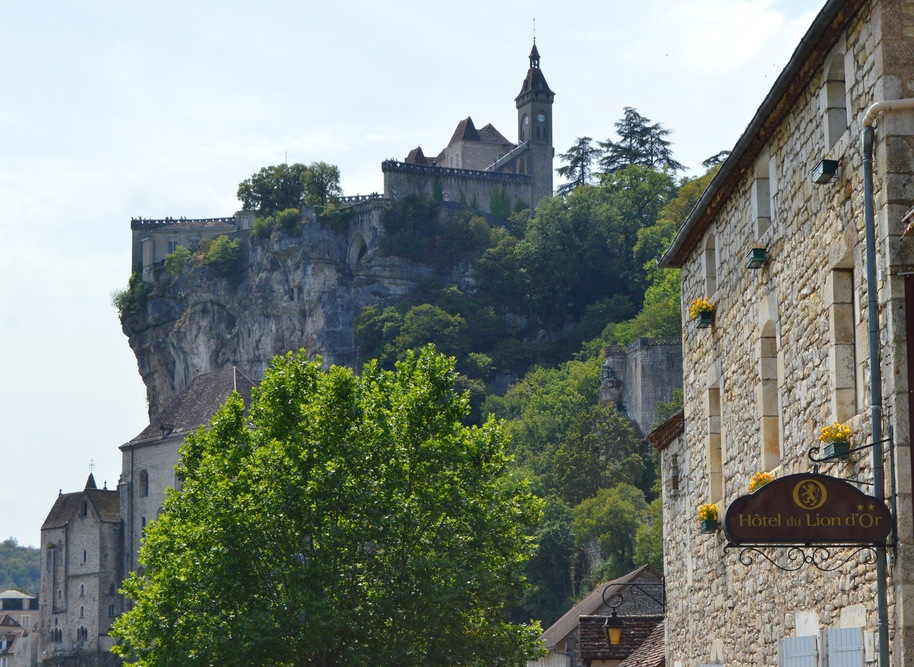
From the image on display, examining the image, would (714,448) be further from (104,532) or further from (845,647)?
(104,532)

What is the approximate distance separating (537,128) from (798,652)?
133838 mm

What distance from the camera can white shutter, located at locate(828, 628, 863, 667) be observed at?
12.9 meters

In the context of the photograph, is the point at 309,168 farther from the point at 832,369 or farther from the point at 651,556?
the point at 832,369

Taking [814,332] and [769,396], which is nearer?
[814,332]

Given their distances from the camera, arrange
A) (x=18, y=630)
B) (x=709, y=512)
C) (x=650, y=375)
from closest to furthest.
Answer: (x=709, y=512) < (x=650, y=375) < (x=18, y=630)

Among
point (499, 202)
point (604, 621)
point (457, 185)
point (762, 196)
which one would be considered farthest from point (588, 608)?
point (499, 202)

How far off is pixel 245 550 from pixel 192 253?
106 metres

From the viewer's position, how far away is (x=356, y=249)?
5231 inches

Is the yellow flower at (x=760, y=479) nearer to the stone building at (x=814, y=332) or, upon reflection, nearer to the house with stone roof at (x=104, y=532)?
the stone building at (x=814, y=332)

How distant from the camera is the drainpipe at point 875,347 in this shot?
12.2m

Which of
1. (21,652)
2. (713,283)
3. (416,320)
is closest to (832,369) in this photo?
(713,283)

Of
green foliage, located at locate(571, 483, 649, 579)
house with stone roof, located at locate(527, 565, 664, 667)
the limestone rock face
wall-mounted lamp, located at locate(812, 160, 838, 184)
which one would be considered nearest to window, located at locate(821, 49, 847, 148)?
wall-mounted lamp, located at locate(812, 160, 838, 184)

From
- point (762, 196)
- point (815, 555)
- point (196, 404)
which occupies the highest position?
point (196, 404)

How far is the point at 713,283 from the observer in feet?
63.2
